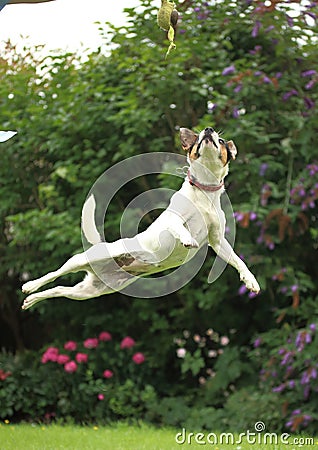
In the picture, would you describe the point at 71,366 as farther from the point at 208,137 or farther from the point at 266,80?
the point at 208,137

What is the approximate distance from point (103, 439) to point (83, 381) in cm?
98

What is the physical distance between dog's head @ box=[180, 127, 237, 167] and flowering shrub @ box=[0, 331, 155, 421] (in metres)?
3.55

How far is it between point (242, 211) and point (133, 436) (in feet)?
4.53

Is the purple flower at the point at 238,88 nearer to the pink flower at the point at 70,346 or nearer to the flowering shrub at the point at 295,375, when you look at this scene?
the flowering shrub at the point at 295,375

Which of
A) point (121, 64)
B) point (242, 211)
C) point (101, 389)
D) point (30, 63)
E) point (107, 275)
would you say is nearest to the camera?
point (107, 275)

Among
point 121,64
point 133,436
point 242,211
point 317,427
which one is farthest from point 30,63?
point 317,427

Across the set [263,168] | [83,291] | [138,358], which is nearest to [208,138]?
[83,291]

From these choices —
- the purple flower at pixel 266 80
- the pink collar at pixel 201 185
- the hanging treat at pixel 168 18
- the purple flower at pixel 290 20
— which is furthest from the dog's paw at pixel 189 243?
the purple flower at pixel 290 20

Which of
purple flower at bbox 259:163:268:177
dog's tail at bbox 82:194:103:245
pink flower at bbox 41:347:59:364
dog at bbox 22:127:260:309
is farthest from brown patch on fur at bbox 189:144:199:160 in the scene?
pink flower at bbox 41:347:59:364

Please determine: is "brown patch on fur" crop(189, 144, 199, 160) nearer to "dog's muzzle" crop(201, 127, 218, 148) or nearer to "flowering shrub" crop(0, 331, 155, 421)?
"dog's muzzle" crop(201, 127, 218, 148)

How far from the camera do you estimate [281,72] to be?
453cm

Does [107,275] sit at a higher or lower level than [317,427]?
higher

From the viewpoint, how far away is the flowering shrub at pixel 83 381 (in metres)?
4.94

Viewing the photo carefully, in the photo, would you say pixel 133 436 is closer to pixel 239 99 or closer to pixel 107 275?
pixel 239 99
